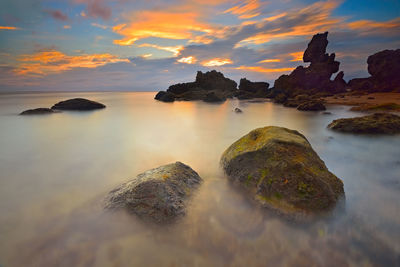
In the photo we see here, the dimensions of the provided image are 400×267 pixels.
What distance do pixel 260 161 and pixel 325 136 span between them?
23.9 feet

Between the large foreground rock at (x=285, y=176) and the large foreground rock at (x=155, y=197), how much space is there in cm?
123

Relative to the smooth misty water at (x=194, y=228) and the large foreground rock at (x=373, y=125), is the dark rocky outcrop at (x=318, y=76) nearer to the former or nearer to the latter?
the large foreground rock at (x=373, y=125)

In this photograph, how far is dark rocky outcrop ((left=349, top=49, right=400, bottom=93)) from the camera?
44.9 meters

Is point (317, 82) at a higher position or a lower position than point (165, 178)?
higher

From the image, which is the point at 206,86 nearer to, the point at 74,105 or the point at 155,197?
the point at 74,105

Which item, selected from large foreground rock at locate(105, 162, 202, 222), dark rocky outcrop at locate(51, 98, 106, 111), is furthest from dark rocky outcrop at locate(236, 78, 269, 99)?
large foreground rock at locate(105, 162, 202, 222)

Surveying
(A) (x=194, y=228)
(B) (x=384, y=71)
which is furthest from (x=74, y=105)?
(B) (x=384, y=71)

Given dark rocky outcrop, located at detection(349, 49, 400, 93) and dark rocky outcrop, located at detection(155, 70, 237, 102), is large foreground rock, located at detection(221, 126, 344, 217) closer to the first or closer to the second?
dark rocky outcrop, located at detection(155, 70, 237, 102)

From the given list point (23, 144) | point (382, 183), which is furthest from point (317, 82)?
point (23, 144)

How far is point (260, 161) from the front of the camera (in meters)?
3.81

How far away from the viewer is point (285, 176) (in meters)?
3.31

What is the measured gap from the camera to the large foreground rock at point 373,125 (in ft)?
28.6

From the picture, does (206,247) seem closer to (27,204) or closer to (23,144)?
(27,204)

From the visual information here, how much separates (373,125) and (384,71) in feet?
178
